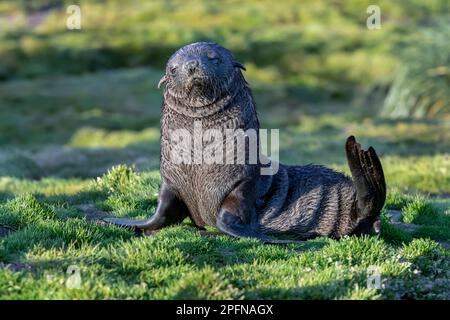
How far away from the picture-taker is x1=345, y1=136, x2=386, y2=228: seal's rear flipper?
9.11 metres

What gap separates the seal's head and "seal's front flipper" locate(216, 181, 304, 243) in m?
1.14

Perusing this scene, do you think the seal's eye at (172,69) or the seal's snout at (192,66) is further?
the seal's eye at (172,69)

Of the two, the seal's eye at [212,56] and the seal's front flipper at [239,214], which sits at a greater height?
the seal's eye at [212,56]

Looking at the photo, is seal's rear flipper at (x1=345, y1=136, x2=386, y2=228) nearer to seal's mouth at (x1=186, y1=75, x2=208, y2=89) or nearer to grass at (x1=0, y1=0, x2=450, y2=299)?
grass at (x1=0, y1=0, x2=450, y2=299)

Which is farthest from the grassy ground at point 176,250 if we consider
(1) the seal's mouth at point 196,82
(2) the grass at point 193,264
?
(1) the seal's mouth at point 196,82

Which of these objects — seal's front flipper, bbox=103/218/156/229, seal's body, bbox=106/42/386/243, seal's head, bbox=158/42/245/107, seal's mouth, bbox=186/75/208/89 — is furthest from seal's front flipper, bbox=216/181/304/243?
seal's mouth, bbox=186/75/208/89

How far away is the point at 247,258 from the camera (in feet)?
27.9

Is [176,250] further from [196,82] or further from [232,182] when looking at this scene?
[196,82]

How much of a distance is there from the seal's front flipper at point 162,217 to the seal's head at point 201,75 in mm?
1206

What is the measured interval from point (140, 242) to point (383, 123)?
68.6 ft

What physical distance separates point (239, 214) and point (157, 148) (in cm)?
1593

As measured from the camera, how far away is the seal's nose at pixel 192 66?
30.1 feet

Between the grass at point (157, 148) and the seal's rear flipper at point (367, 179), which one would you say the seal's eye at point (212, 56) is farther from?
the grass at point (157, 148)

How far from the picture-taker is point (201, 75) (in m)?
9.18
